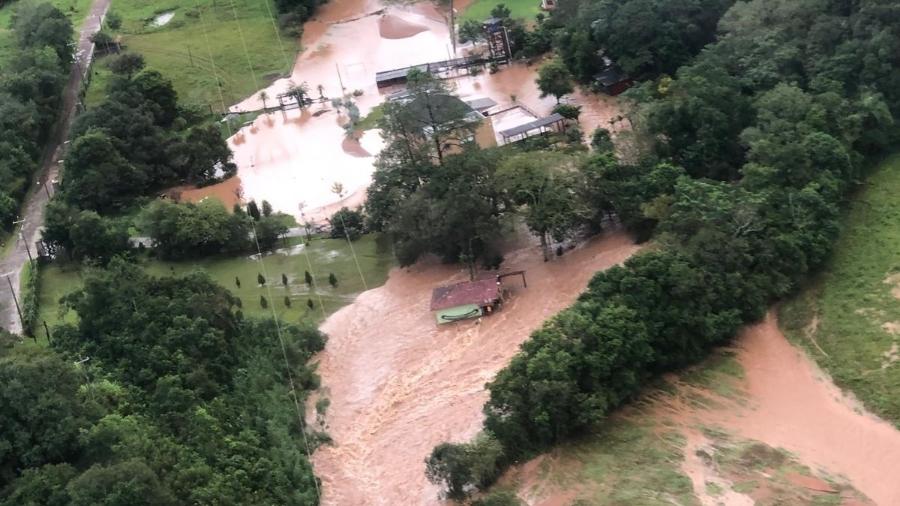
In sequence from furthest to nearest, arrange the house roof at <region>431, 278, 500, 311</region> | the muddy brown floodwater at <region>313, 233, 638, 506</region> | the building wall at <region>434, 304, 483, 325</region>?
the house roof at <region>431, 278, 500, 311</region>, the building wall at <region>434, 304, 483, 325</region>, the muddy brown floodwater at <region>313, 233, 638, 506</region>

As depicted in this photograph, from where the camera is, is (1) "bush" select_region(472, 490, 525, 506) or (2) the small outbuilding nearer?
(1) "bush" select_region(472, 490, 525, 506)

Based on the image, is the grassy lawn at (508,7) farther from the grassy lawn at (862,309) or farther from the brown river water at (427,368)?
the grassy lawn at (862,309)

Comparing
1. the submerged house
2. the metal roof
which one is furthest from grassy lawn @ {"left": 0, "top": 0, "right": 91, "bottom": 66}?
the submerged house

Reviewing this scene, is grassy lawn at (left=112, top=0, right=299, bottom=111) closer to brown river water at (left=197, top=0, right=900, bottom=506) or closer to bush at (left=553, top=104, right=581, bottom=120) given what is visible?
brown river water at (left=197, top=0, right=900, bottom=506)

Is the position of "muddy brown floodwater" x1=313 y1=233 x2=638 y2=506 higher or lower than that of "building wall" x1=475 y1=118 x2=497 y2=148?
lower

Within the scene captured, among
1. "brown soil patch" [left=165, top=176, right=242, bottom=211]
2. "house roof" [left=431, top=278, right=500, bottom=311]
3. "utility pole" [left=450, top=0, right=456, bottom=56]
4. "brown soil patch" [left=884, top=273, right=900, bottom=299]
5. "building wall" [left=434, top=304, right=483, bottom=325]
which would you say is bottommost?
"brown soil patch" [left=884, top=273, right=900, bottom=299]

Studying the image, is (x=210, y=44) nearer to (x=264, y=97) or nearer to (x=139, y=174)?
(x=264, y=97)
